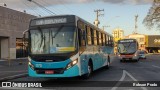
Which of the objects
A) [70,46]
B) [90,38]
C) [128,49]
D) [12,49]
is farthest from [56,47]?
[12,49]

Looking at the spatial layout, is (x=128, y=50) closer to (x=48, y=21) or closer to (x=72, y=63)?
(x=48, y=21)

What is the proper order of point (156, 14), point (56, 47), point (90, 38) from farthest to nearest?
1. point (156, 14)
2. point (90, 38)
3. point (56, 47)

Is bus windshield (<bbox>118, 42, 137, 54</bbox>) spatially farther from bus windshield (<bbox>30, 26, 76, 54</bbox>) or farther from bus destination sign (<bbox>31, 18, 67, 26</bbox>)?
bus windshield (<bbox>30, 26, 76, 54</bbox>)

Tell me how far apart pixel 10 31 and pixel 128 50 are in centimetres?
1902

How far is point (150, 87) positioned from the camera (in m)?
13.7

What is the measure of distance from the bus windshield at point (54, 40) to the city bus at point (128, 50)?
27.0m

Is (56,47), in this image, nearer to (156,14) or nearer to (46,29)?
(46,29)

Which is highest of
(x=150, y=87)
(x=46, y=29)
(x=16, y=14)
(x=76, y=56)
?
(x=16, y=14)

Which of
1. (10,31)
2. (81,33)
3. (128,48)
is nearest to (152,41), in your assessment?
(10,31)

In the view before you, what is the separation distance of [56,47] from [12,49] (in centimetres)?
3818

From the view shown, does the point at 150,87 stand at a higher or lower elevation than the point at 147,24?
lower

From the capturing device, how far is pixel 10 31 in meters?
50.7

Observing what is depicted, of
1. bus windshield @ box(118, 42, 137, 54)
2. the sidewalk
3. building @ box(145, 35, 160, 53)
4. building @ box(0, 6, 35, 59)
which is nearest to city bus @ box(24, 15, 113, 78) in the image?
the sidewalk

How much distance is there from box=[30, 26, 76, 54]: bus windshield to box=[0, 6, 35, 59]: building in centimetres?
3352
